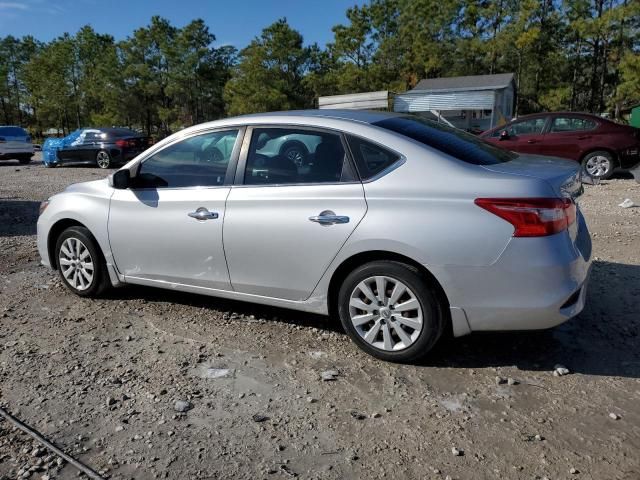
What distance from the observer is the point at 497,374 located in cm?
334

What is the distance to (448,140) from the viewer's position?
365 cm

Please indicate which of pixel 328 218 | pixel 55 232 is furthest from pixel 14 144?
pixel 328 218

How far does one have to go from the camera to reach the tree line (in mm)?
37594

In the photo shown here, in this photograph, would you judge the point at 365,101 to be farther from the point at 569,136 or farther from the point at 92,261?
the point at 92,261

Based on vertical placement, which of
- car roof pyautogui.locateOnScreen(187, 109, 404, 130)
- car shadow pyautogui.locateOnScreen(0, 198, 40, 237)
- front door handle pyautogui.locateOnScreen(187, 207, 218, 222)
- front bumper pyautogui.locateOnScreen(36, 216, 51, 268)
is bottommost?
car shadow pyautogui.locateOnScreen(0, 198, 40, 237)

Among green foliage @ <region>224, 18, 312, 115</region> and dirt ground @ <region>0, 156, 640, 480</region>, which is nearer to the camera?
dirt ground @ <region>0, 156, 640, 480</region>

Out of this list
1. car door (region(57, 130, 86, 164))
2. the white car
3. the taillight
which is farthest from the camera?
the white car

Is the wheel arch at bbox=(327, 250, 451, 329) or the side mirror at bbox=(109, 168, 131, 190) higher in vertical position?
the side mirror at bbox=(109, 168, 131, 190)

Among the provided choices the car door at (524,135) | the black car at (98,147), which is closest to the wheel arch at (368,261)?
the car door at (524,135)

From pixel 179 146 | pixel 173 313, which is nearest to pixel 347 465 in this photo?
pixel 173 313

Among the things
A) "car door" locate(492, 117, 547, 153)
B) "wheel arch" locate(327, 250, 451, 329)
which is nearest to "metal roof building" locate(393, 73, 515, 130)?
"car door" locate(492, 117, 547, 153)

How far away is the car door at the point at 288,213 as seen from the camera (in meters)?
3.46

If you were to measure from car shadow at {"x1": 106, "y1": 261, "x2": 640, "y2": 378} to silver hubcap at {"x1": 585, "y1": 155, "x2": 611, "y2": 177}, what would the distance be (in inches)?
287

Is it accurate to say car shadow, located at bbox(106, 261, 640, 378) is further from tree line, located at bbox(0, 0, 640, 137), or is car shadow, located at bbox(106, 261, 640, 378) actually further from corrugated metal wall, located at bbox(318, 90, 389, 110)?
tree line, located at bbox(0, 0, 640, 137)
